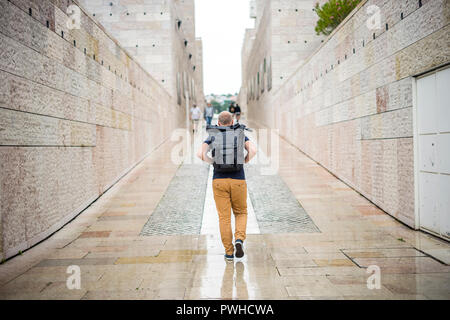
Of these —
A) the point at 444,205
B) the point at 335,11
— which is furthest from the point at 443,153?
the point at 335,11

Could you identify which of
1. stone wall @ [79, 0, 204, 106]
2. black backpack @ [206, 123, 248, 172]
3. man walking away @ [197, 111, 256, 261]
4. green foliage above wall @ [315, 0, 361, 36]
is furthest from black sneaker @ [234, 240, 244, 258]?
stone wall @ [79, 0, 204, 106]

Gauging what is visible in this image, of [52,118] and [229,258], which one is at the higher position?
[52,118]

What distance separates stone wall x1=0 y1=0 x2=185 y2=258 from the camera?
4.65 meters

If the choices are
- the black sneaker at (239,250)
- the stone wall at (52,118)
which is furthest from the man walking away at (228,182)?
the stone wall at (52,118)

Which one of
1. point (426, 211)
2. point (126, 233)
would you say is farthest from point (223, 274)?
point (426, 211)

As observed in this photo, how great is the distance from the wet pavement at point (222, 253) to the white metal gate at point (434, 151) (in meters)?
0.33

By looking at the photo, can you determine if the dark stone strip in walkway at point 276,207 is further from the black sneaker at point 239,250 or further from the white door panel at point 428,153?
the white door panel at point 428,153

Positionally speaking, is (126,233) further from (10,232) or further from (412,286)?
(412,286)

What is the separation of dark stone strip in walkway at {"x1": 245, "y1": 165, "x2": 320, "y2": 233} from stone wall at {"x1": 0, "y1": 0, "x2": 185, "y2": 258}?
310cm

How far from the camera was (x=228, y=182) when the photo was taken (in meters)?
4.52

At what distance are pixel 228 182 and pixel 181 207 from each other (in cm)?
274

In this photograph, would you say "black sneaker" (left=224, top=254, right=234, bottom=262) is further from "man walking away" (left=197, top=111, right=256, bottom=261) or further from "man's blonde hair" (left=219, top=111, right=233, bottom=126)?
"man's blonde hair" (left=219, top=111, right=233, bottom=126)

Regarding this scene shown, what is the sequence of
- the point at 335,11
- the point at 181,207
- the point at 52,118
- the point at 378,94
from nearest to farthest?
the point at 52,118, the point at 378,94, the point at 181,207, the point at 335,11

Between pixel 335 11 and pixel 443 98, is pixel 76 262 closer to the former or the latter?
pixel 443 98
